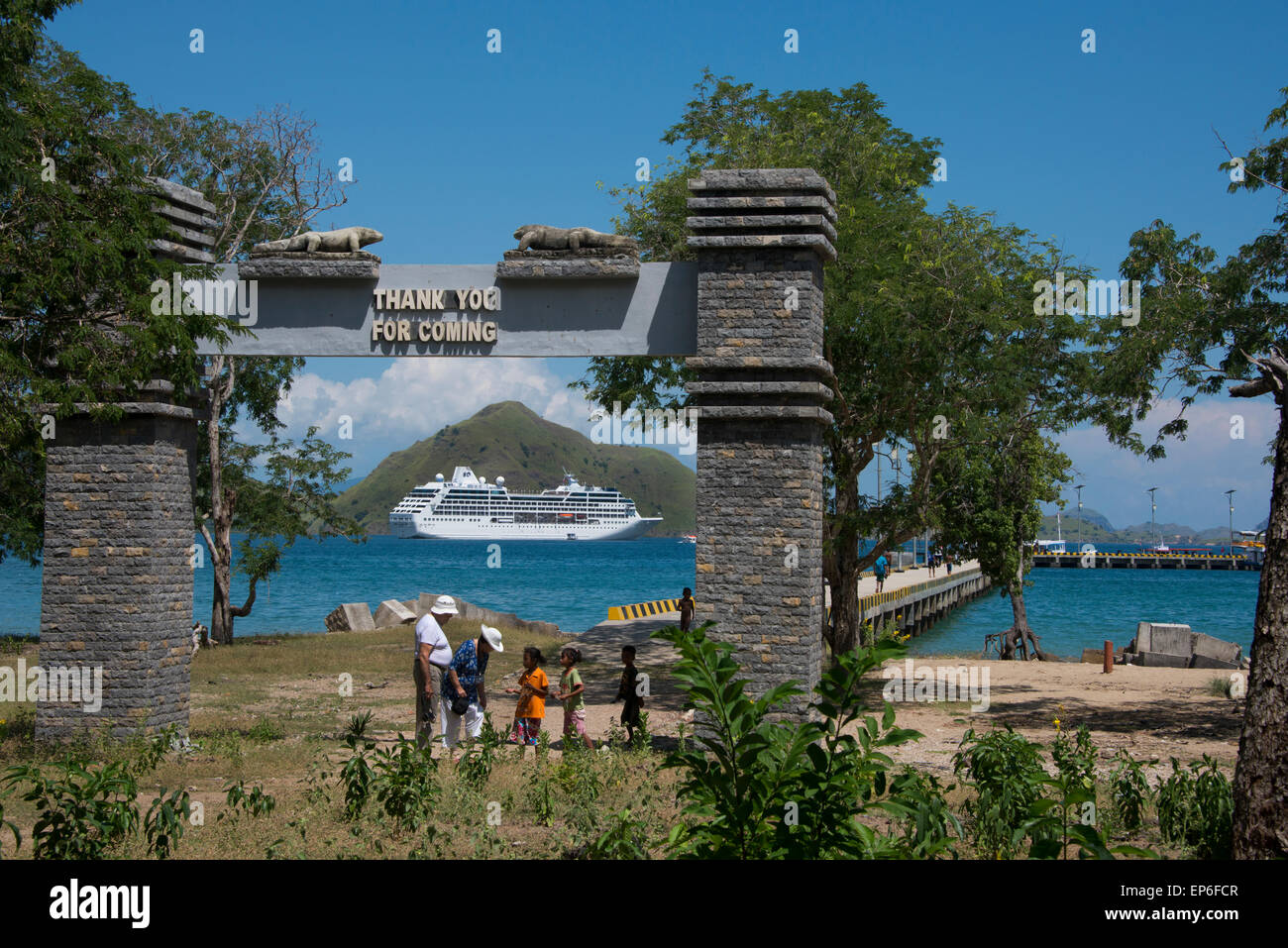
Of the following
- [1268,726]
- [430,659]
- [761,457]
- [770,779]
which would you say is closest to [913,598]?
[761,457]

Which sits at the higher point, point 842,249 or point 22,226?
point 842,249

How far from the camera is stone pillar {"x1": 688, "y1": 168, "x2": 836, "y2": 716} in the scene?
40.4ft

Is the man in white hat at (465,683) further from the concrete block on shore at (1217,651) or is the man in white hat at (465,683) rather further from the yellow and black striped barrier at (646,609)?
the yellow and black striped barrier at (646,609)

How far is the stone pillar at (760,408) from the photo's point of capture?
12.3 m

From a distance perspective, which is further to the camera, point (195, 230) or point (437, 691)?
point (195, 230)

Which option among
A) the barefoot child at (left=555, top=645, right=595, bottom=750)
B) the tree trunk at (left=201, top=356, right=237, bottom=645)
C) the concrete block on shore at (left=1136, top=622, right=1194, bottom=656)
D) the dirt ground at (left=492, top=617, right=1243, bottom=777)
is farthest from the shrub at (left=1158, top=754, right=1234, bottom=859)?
the tree trunk at (left=201, top=356, right=237, bottom=645)

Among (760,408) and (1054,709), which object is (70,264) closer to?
(760,408)

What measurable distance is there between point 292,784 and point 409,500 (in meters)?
121

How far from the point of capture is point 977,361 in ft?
56.7

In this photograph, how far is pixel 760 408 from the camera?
1247 centimetres

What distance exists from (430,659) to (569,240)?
17.3 feet

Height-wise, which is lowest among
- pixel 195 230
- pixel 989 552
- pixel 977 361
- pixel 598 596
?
pixel 598 596
